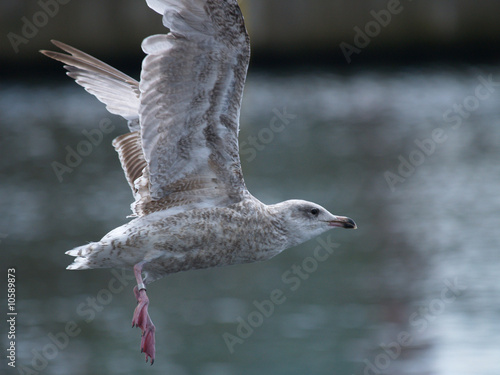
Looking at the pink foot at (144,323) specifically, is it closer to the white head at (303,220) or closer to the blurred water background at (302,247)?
the white head at (303,220)

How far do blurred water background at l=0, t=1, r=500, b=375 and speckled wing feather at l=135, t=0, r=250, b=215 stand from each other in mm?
11312

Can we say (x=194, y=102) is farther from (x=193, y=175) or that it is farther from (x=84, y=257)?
(x=84, y=257)

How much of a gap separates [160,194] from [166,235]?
1.29ft

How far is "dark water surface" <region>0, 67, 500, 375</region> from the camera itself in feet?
61.7

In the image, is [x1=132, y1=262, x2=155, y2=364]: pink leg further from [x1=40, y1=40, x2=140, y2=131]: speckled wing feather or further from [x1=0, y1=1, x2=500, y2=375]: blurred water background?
[x1=0, y1=1, x2=500, y2=375]: blurred water background

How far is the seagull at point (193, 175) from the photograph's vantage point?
542 cm

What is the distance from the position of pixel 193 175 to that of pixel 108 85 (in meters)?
1.64

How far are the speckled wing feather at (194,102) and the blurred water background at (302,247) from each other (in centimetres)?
1131

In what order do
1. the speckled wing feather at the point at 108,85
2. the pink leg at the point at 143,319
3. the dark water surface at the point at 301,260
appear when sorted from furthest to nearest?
the dark water surface at the point at 301,260
the speckled wing feather at the point at 108,85
the pink leg at the point at 143,319

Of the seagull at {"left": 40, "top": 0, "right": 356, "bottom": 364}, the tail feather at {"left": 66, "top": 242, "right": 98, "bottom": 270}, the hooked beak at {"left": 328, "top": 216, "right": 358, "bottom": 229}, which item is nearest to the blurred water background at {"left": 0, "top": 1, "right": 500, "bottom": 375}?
the hooked beak at {"left": 328, "top": 216, "right": 358, "bottom": 229}

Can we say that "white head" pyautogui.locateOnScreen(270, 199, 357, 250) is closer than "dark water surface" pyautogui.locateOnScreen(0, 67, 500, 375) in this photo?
Yes

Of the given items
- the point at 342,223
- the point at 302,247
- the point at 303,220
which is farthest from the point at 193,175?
the point at 302,247

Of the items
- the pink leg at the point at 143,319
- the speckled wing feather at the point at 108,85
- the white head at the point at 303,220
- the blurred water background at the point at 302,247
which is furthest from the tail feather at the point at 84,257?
the blurred water background at the point at 302,247

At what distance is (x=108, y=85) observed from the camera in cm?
726
